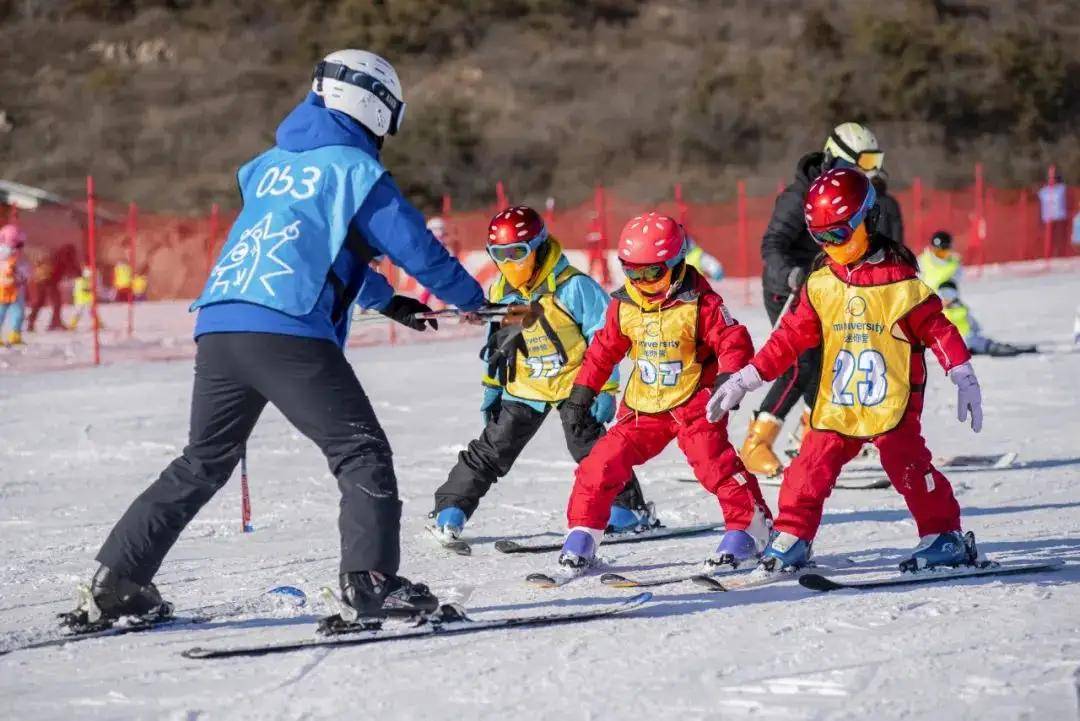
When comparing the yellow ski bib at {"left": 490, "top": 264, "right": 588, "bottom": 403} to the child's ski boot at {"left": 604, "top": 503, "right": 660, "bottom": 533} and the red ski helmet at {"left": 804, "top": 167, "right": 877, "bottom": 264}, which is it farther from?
the red ski helmet at {"left": 804, "top": 167, "right": 877, "bottom": 264}

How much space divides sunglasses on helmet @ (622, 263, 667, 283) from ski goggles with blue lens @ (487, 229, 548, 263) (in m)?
0.77

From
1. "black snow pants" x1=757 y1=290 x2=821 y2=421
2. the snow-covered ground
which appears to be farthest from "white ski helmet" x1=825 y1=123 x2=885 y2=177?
the snow-covered ground

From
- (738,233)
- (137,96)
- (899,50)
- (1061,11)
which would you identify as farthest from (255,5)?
(738,233)

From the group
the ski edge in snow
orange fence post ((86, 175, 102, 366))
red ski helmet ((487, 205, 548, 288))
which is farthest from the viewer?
orange fence post ((86, 175, 102, 366))

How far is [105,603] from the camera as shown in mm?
5160

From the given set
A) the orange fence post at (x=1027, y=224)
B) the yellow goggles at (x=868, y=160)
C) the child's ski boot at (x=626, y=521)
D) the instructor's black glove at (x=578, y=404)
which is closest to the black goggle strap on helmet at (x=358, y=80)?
the instructor's black glove at (x=578, y=404)

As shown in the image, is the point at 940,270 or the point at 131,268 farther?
the point at 131,268

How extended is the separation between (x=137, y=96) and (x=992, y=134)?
85.0 ft

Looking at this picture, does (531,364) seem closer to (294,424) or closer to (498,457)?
(498,457)

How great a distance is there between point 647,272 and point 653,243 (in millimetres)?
122

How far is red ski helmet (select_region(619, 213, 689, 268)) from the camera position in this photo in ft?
19.4

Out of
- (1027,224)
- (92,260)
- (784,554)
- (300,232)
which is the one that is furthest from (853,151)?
(1027,224)

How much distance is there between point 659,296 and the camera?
6.04 metres

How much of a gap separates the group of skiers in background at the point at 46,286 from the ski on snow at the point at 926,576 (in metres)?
13.7
